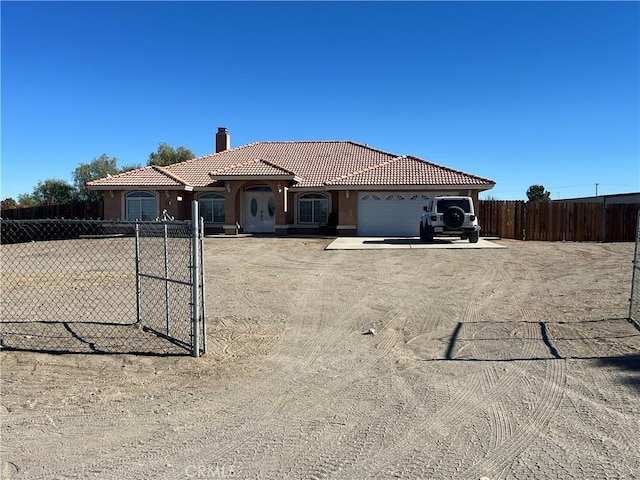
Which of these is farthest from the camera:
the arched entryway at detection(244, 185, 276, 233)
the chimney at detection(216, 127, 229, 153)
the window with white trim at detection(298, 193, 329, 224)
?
the chimney at detection(216, 127, 229, 153)

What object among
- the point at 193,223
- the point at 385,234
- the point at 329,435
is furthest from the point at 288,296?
the point at 385,234

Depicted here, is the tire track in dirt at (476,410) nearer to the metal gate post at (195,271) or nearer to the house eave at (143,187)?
the metal gate post at (195,271)

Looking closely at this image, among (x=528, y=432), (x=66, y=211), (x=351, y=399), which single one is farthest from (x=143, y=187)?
(x=528, y=432)

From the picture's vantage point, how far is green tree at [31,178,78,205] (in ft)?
184

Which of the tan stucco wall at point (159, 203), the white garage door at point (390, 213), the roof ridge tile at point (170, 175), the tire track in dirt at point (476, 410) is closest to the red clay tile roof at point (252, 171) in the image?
the roof ridge tile at point (170, 175)

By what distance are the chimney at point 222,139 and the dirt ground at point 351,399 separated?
3028cm

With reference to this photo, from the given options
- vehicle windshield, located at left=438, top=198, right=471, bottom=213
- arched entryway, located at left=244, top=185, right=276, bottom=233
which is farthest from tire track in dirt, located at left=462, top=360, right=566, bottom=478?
arched entryway, located at left=244, top=185, right=276, bottom=233

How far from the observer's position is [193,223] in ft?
19.2

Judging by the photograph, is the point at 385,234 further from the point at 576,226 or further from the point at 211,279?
the point at 211,279

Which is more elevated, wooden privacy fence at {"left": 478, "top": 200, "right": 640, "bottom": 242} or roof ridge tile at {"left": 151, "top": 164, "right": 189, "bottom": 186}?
roof ridge tile at {"left": 151, "top": 164, "right": 189, "bottom": 186}

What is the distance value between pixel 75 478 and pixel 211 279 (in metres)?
8.97

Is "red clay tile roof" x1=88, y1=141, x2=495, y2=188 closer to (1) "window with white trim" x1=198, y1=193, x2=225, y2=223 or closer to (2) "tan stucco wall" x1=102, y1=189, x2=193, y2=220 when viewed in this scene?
(2) "tan stucco wall" x1=102, y1=189, x2=193, y2=220

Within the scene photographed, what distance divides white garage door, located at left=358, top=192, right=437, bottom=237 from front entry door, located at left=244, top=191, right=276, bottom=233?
5421 mm

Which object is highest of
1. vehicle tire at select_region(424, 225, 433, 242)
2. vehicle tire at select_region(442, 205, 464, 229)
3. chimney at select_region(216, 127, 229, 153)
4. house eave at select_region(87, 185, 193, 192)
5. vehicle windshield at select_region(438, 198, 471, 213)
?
chimney at select_region(216, 127, 229, 153)
